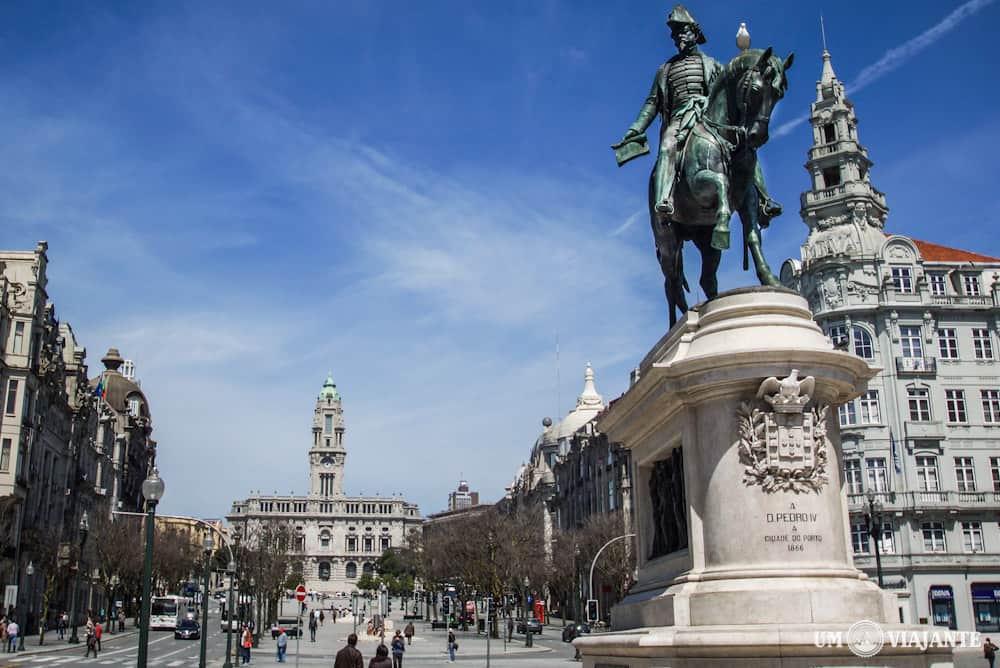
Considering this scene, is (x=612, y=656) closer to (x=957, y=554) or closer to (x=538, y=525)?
(x=957, y=554)

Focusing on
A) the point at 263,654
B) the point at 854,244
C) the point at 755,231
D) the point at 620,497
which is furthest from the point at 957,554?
the point at 755,231

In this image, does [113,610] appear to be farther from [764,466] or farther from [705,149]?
→ [764,466]

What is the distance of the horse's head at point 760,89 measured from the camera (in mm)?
12922

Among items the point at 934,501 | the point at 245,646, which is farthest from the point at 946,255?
the point at 245,646

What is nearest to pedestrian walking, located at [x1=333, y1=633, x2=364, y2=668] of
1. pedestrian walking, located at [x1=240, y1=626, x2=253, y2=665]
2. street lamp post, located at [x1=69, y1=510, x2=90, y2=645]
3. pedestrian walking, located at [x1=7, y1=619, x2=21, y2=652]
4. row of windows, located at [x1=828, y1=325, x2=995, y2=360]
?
pedestrian walking, located at [x1=240, y1=626, x2=253, y2=665]

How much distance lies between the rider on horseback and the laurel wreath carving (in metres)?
3.48

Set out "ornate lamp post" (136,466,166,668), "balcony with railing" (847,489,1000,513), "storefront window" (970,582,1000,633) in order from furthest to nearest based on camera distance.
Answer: "balcony with railing" (847,489,1000,513) → "storefront window" (970,582,1000,633) → "ornate lamp post" (136,466,166,668)

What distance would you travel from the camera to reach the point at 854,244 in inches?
2459

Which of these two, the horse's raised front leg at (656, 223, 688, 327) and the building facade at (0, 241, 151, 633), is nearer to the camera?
the horse's raised front leg at (656, 223, 688, 327)

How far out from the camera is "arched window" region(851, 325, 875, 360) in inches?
2379

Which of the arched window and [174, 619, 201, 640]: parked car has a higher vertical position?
Result: the arched window

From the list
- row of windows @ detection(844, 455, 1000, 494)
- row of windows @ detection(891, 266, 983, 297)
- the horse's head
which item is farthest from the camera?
row of windows @ detection(891, 266, 983, 297)

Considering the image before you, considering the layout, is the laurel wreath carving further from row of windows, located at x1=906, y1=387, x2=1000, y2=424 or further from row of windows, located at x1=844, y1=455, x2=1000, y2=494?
row of windows, located at x1=906, y1=387, x2=1000, y2=424

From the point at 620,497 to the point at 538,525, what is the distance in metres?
11.6
